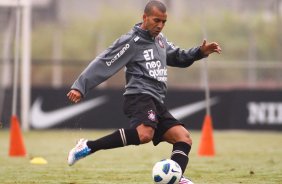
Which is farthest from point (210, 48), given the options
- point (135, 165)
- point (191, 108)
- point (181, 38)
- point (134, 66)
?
point (181, 38)

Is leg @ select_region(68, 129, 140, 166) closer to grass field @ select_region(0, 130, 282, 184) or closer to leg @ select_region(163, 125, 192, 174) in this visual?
leg @ select_region(163, 125, 192, 174)

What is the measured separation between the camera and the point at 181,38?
27.3 meters

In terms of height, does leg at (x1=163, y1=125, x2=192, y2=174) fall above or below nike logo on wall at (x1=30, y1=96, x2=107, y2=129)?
above

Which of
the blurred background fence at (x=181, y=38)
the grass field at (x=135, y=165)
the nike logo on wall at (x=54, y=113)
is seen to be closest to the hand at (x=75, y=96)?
the grass field at (x=135, y=165)

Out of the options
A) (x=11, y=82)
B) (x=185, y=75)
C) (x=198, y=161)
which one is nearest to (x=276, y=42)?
(x=185, y=75)

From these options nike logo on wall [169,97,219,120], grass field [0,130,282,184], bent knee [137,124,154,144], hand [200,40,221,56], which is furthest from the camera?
nike logo on wall [169,97,219,120]

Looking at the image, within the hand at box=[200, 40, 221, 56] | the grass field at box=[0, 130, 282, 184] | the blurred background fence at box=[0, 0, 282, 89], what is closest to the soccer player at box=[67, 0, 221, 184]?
the hand at box=[200, 40, 221, 56]

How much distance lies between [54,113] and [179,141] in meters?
14.5

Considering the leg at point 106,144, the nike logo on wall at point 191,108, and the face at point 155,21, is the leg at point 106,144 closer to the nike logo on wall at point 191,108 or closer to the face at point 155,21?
the face at point 155,21

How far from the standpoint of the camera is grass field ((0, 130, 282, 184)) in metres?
9.37

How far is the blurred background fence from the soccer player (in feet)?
48.8

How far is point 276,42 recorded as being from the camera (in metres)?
25.8

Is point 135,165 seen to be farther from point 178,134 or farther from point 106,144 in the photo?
point 106,144

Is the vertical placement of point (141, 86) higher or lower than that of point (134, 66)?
lower
